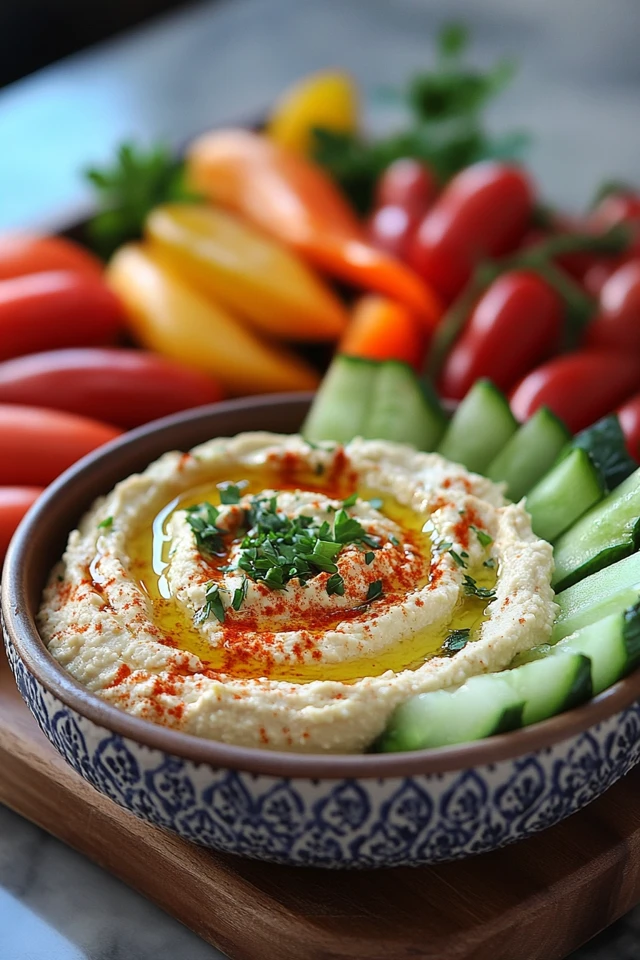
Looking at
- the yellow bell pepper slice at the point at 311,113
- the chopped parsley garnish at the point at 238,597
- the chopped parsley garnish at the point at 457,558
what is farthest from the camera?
the yellow bell pepper slice at the point at 311,113

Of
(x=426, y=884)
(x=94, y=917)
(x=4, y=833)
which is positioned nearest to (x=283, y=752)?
(x=426, y=884)

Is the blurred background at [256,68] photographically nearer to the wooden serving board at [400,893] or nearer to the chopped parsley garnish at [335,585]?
the chopped parsley garnish at [335,585]

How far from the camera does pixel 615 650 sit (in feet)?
8.04

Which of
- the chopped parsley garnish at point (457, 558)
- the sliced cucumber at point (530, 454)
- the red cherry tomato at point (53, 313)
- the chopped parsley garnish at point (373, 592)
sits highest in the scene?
the red cherry tomato at point (53, 313)

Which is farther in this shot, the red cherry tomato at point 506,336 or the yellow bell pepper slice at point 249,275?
the yellow bell pepper slice at point 249,275

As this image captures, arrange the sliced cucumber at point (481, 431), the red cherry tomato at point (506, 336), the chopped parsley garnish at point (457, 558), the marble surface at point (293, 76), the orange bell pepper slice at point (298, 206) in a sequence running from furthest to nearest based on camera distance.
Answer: the marble surface at point (293, 76) < the orange bell pepper slice at point (298, 206) < the red cherry tomato at point (506, 336) < the sliced cucumber at point (481, 431) < the chopped parsley garnish at point (457, 558)

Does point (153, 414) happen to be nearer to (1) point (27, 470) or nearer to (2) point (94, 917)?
(1) point (27, 470)

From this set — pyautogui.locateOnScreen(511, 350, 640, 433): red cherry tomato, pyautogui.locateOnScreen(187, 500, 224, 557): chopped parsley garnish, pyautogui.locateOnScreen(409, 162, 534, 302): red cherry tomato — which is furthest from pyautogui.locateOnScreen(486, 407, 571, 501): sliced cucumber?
pyautogui.locateOnScreen(409, 162, 534, 302): red cherry tomato

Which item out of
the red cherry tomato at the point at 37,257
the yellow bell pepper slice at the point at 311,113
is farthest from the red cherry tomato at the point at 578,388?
the yellow bell pepper slice at the point at 311,113

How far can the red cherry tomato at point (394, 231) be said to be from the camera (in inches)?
197

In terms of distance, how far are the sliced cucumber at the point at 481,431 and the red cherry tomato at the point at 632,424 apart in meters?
0.51

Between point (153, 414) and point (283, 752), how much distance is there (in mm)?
1983

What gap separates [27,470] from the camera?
3.73 meters

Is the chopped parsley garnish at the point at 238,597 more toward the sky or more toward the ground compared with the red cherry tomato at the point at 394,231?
more toward the sky
